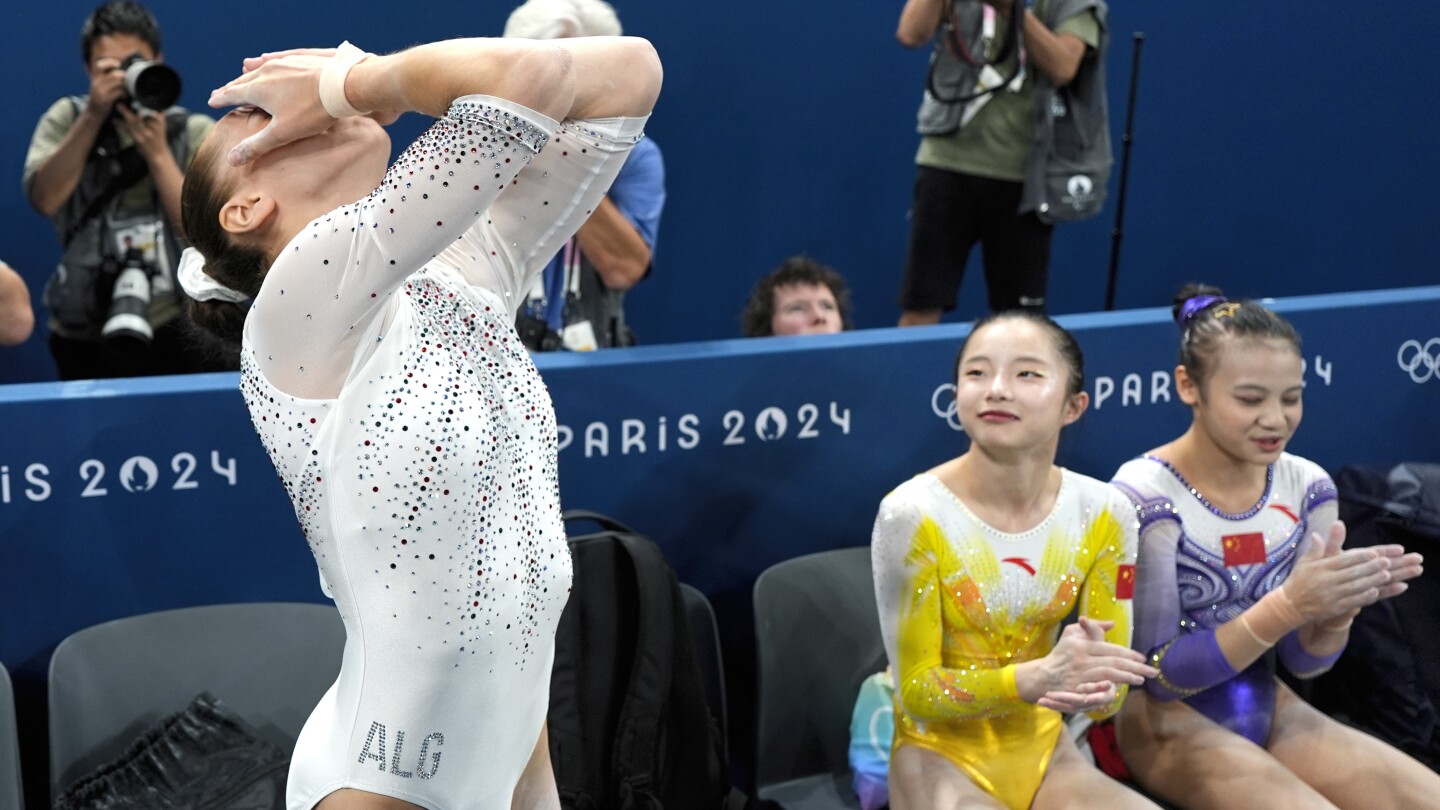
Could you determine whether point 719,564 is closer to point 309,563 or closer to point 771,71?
point 309,563

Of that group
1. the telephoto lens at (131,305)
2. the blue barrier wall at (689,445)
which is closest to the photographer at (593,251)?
the blue barrier wall at (689,445)

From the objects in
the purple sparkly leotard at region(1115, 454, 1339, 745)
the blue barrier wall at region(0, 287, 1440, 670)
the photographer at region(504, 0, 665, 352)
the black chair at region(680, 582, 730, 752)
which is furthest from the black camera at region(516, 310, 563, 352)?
the purple sparkly leotard at region(1115, 454, 1339, 745)

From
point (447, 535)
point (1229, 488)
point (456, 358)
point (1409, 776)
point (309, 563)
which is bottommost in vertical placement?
point (1409, 776)

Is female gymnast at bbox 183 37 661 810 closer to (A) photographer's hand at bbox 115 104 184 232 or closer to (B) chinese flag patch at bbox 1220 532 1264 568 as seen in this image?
(B) chinese flag patch at bbox 1220 532 1264 568

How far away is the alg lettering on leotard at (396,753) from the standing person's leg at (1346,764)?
209 centimetres

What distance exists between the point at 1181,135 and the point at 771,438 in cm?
388

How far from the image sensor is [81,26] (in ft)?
16.2

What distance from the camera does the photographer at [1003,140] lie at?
458 centimetres

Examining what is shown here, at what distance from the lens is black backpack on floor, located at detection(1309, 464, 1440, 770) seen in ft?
11.3

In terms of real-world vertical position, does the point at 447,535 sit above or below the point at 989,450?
above

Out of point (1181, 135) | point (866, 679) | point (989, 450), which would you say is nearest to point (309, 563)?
point (866, 679)

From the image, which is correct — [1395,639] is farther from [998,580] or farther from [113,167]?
[113,167]

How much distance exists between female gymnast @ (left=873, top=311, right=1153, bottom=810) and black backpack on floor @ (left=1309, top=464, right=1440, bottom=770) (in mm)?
893

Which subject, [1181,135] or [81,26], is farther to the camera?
[1181,135]
